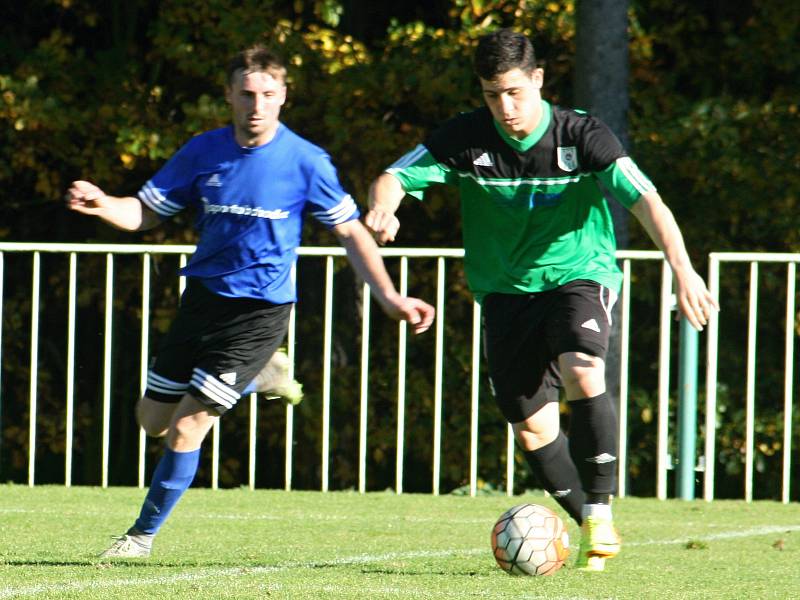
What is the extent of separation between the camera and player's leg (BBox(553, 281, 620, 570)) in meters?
5.04

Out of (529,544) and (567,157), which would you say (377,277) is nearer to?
(567,157)

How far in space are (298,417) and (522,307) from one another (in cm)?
578

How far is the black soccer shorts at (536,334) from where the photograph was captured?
5.21m

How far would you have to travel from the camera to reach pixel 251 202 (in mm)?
5277

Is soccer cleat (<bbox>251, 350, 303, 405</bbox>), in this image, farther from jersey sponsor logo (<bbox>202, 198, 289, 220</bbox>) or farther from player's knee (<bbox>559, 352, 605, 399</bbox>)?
player's knee (<bbox>559, 352, 605, 399</bbox>)

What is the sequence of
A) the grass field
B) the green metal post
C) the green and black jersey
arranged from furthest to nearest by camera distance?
the green metal post < the green and black jersey < the grass field

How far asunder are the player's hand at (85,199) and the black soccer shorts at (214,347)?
1.62 ft

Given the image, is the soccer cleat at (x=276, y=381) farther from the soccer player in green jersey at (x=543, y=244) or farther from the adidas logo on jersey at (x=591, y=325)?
the adidas logo on jersey at (x=591, y=325)

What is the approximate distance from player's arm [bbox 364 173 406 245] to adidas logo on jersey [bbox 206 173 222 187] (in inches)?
22.1

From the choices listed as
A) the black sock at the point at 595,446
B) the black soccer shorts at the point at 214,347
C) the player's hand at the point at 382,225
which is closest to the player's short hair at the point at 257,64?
the player's hand at the point at 382,225

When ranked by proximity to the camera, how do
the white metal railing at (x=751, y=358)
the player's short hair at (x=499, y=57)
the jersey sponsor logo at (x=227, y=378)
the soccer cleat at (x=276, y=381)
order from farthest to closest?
the white metal railing at (x=751, y=358) → the soccer cleat at (x=276, y=381) → the jersey sponsor logo at (x=227, y=378) → the player's short hair at (x=499, y=57)

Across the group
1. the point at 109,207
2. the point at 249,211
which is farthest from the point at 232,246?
the point at 109,207

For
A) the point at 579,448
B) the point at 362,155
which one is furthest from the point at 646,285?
the point at 579,448

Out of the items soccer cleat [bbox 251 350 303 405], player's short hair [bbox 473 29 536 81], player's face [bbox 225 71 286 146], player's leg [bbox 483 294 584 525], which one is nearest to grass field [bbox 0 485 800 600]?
player's leg [bbox 483 294 584 525]
